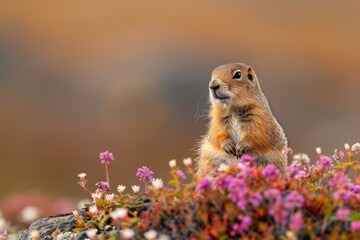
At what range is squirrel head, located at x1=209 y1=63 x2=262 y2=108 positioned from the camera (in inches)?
378

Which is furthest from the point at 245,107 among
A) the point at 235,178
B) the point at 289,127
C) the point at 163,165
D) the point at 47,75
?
the point at 47,75

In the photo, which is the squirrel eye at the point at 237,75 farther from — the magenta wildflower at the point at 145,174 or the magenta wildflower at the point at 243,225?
the magenta wildflower at the point at 243,225

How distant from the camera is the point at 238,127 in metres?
9.45

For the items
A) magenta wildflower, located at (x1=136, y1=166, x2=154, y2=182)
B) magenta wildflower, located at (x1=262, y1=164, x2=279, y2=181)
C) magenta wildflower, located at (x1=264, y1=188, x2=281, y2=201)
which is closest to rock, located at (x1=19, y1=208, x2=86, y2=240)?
magenta wildflower, located at (x1=136, y1=166, x2=154, y2=182)

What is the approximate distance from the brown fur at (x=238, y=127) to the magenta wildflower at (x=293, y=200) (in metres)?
3.23

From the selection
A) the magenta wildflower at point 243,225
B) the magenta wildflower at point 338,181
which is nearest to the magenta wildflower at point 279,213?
the magenta wildflower at point 243,225

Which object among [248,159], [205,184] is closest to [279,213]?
[205,184]

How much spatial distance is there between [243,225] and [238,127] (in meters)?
3.90

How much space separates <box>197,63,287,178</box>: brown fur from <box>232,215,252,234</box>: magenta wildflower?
10.8 feet

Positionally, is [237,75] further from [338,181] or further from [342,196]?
[342,196]

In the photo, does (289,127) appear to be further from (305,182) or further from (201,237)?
(201,237)

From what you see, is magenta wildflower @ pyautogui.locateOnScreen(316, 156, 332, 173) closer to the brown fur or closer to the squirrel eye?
the brown fur

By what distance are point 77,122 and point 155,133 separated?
329cm

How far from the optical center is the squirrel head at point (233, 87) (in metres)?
9.59
